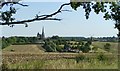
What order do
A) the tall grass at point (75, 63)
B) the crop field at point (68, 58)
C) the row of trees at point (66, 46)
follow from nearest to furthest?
the tall grass at point (75, 63), the crop field at point (68, 58), the row of trees at point (66, 46)

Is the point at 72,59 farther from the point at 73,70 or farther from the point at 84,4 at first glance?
the point at 84,4

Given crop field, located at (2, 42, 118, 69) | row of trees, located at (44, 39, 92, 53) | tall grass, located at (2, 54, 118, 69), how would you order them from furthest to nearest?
1. row of trees, located at (44, 39, 92, 53)
2. crop field, located at (2, 42, 118, 69)
3. tall grass, located at (2, 54, 118, 69)

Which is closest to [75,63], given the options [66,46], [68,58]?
[66,46]

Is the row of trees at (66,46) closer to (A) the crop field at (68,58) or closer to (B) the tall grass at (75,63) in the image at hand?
(A) the crop field at (68,58)

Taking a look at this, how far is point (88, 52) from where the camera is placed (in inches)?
575

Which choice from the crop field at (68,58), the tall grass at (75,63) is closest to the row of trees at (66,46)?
the crop field at (68,58)

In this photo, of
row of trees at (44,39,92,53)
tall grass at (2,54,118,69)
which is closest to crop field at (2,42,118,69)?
tall grass at (2,54,118,69)

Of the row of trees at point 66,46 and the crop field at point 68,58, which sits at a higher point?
the row of trees at point 66,46

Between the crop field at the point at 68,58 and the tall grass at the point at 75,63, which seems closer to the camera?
the tall grass at the point at 75,63

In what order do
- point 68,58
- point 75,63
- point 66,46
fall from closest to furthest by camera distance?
point 75,63
point 66,46
point 68,58

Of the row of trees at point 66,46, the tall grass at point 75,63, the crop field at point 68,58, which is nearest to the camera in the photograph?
the tall grass at point 75,63

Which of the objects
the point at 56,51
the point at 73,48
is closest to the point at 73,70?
the point at 73,48

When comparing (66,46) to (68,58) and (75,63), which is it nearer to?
(68,58)

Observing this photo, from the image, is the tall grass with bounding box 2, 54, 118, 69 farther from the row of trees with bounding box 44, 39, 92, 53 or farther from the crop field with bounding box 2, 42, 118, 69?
the row of trees with bounding box 44, 39, 92, 53
